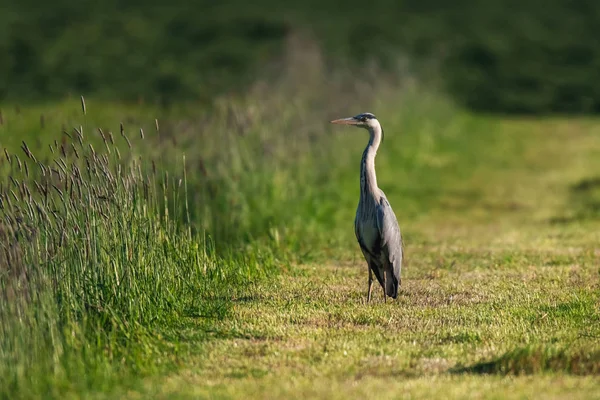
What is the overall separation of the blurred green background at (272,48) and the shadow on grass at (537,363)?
16.0m

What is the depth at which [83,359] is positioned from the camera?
20.0 feet

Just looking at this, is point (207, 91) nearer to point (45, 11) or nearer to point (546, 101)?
point (546, 101)

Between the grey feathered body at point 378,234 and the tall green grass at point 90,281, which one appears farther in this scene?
the grey feathered body at point 378,234

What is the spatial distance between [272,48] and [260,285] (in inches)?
772

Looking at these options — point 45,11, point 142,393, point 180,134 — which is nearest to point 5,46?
point 45,11

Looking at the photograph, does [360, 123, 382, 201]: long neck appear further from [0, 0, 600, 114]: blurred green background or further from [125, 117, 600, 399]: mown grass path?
[0, 0, 600, 114]: blurred green background

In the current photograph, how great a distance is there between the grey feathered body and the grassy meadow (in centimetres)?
25

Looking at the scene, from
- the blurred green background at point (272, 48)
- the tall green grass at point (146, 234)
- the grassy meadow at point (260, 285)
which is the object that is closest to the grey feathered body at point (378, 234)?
the grassy meadow at point (260, 285)

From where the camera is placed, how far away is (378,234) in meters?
8.19

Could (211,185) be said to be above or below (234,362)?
above

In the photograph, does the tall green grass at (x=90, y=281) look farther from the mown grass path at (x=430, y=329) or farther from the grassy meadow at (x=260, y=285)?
the mown grass path at (x=430, y=329)

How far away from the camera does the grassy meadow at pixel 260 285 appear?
602cm

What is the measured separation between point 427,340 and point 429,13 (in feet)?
106

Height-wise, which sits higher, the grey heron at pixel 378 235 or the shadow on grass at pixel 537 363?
the grey heron at pixel 378 235
